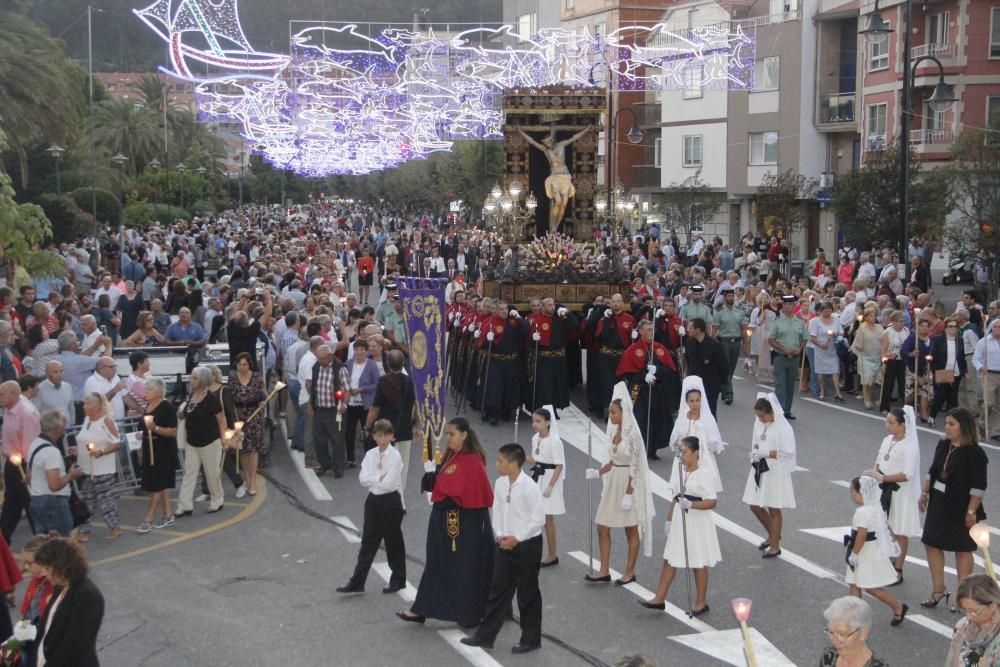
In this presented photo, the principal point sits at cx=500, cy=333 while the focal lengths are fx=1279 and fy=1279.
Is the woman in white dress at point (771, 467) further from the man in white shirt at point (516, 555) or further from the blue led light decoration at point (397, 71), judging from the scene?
the blue led light decoration at point (397, 71)

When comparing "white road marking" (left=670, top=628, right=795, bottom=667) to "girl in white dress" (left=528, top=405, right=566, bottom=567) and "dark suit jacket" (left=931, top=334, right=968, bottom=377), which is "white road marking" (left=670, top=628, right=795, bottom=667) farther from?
"dark suit jacket" (left=931, top=334, right=968, bottom=377)

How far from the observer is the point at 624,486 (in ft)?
34.1

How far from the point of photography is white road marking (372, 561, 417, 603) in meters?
10.2

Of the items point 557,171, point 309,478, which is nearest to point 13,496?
point 309,478

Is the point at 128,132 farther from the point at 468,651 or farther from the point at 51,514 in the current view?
the point at 468,651

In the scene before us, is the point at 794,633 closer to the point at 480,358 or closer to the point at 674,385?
the point at 674,385

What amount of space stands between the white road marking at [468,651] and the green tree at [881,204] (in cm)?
1995

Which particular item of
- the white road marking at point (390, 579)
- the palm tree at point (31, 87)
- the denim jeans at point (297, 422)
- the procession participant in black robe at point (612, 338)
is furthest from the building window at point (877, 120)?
the white road marking at point (390, 579)

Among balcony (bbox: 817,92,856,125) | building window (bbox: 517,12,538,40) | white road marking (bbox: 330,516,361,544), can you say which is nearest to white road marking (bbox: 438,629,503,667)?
white road marking (bbox: 330,516,361,544)

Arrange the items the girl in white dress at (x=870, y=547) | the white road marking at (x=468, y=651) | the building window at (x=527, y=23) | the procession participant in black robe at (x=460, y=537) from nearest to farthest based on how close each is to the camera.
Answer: the white road marking at (x=468, y=651), the girl in white dress at (x=870, y=547), the procession participant in black robe at (x=460, y=537), the building window at (x=527, y=23)

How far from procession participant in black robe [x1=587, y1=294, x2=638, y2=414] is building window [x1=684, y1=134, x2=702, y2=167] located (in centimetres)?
3318

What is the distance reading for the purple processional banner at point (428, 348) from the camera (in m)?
13.6

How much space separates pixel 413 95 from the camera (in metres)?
37.3

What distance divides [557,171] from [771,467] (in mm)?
15144
